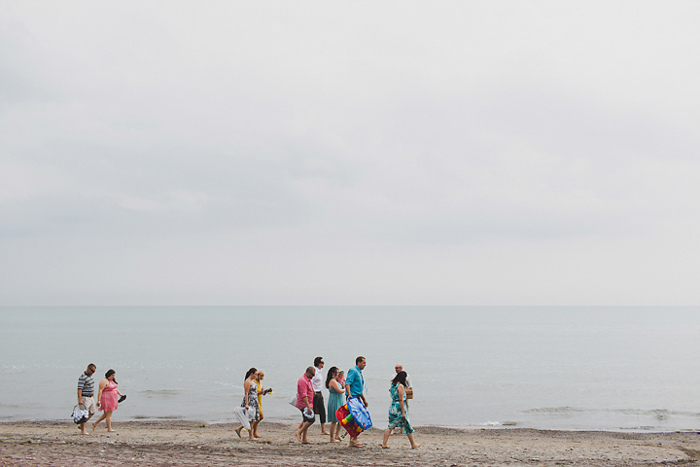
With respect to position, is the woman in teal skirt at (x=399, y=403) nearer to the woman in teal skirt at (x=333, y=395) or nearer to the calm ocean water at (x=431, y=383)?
the woman in teal skirt at (x=333, y=395)

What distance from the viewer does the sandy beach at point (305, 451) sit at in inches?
398

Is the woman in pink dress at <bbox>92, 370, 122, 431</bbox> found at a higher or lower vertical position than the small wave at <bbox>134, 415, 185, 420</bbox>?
higher

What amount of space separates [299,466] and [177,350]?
5236 centimetres

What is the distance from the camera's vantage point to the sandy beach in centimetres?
1010

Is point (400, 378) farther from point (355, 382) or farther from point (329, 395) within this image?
point (329, 395)

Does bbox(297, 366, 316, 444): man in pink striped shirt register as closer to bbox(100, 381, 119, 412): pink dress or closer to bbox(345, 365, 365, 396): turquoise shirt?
bbox(345, 365, 365, 396): turquoise shirt

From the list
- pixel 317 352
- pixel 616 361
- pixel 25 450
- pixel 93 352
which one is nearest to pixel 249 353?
pixel 317 352

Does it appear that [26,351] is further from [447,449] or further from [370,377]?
[447,449]

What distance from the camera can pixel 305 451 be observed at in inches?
446

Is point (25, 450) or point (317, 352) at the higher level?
point (25, 450)

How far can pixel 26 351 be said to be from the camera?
55.7 m

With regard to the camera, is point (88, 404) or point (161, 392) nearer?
point (88, 404)

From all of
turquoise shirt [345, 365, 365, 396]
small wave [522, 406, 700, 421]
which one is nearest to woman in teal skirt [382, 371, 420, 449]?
turquoise shirt [345, 365, 365, 396]

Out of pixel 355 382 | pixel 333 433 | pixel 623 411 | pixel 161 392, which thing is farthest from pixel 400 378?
pixel 161 392
